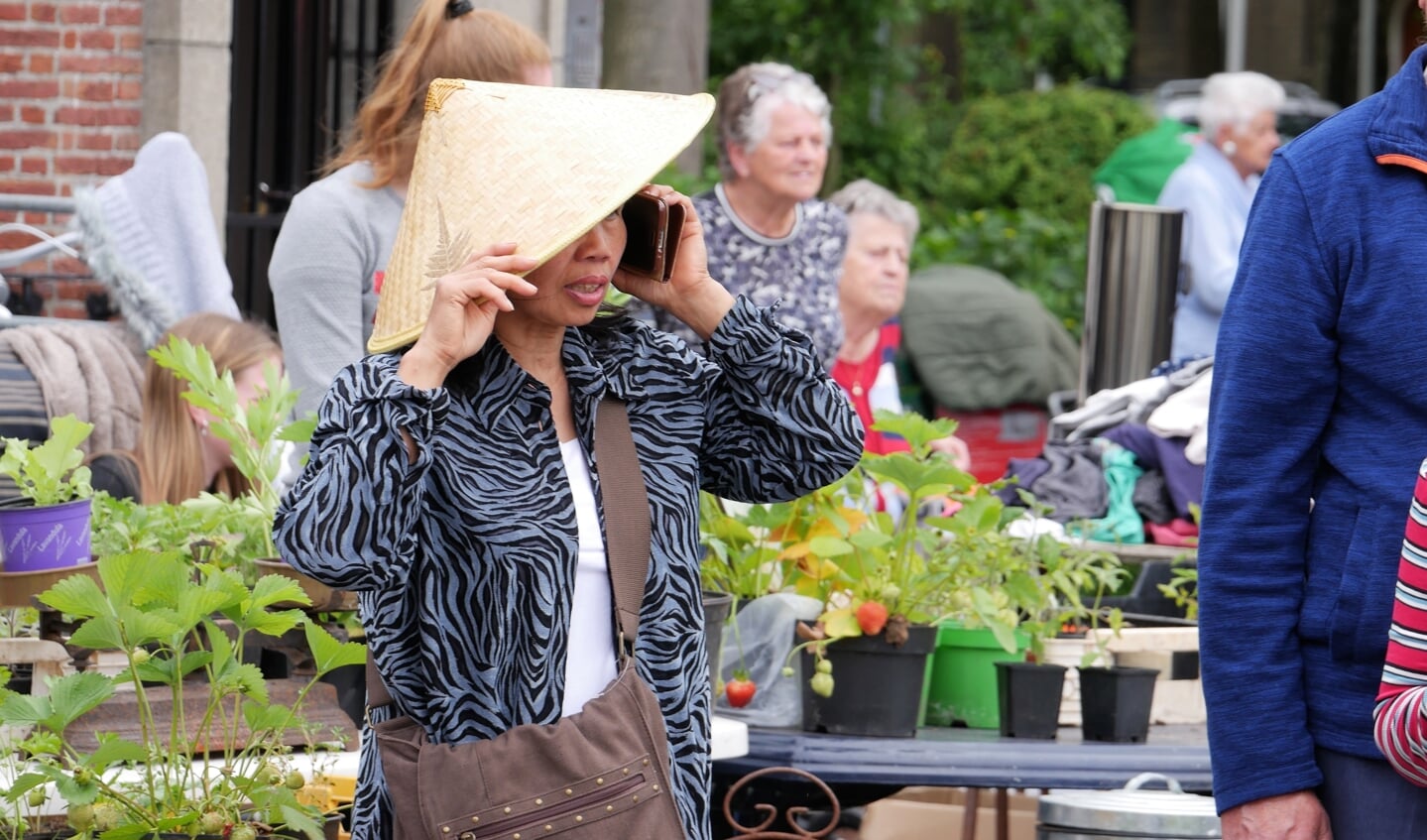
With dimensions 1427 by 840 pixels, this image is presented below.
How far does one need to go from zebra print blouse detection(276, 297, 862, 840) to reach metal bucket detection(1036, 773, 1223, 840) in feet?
3.11

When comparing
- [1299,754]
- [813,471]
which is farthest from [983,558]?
[1299,754]

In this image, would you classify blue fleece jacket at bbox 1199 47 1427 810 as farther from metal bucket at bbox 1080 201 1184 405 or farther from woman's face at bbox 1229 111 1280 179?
woman's face at bbox 1229 111 1280 179

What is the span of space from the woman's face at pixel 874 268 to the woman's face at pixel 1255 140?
92.9 inches

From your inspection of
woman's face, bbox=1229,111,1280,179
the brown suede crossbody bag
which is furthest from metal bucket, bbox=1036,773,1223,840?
woman's face, bbox=1229,111,1280,179

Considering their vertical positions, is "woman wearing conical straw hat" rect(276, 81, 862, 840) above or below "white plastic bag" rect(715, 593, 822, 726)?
above

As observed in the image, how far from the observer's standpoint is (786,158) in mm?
5387

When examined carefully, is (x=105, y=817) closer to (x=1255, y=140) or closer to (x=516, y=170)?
(x=516, y=170)

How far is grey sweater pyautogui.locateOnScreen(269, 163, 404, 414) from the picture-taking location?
3691 millimetres

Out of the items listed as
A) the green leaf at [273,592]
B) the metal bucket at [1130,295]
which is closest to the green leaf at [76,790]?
the green leaf at [273,592]

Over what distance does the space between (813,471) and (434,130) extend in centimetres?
61

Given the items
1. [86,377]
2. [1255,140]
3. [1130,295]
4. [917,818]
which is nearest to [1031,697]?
[917,818]

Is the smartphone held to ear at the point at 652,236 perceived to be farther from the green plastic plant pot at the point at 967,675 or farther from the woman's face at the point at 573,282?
the green plastic plant pot at the point at 967,675

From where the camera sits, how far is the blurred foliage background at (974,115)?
486 inches

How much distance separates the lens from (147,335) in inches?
217
